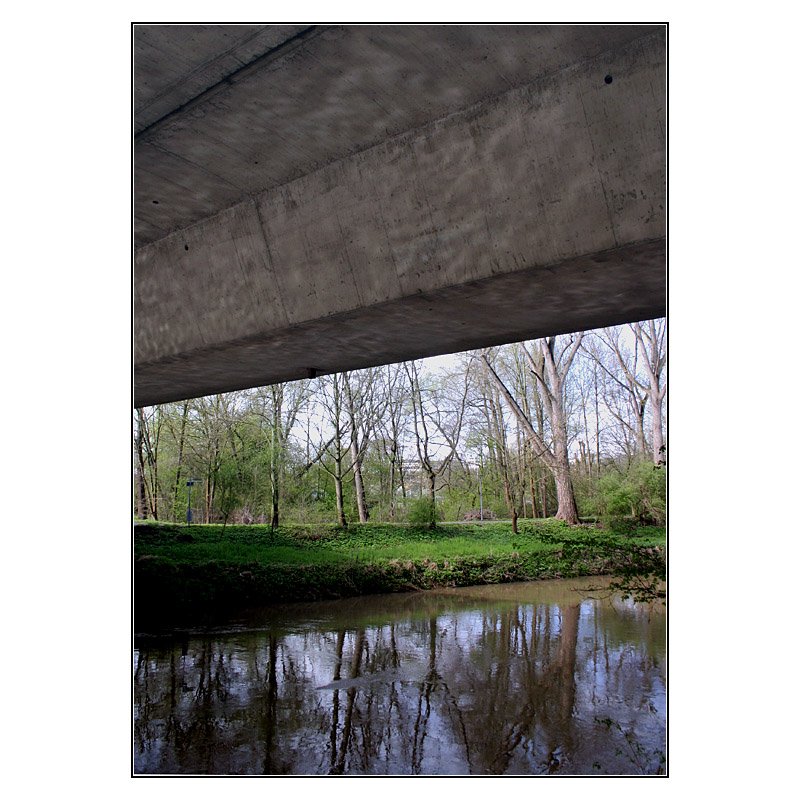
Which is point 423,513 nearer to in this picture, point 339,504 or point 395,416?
point 339,504

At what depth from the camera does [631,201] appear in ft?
10.2

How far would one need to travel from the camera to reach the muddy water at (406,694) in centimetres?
664

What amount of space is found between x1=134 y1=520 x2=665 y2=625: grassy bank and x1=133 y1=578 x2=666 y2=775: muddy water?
1.81m

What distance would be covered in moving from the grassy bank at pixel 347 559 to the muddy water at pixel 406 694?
181cm

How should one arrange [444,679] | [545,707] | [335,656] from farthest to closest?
[335,656]
[444,679]
[545,707]

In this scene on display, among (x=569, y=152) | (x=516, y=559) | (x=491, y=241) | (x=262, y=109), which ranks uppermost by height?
(x=262, y=109)

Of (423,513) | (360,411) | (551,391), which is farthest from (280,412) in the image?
(551,391)

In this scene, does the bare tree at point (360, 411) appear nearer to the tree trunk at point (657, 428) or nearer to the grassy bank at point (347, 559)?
the grassy bank at point (347, 559)

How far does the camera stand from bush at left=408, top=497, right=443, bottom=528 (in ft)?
81.5

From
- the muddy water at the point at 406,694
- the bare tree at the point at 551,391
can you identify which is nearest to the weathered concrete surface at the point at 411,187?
the muddy water at the point at 406,694

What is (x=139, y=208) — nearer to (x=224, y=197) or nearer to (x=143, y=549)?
(x=224, y=197)

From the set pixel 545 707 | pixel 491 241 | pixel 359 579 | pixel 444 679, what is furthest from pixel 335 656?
pixel 491 241

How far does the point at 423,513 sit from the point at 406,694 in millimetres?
15908

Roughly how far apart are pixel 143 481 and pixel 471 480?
1196 cm
